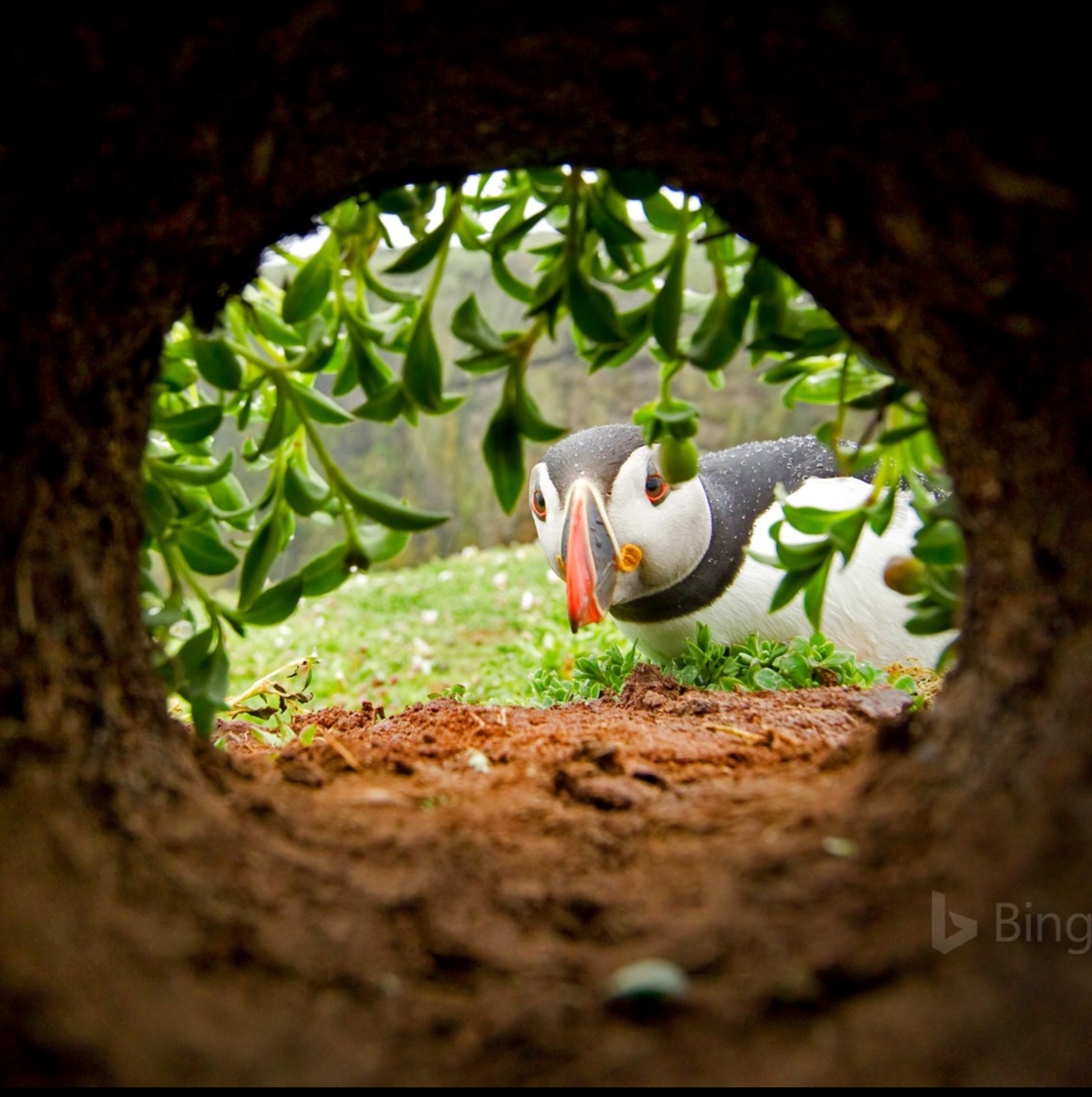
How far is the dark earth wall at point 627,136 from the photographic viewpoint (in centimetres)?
65

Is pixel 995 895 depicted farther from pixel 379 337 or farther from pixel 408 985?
pixel 379 337

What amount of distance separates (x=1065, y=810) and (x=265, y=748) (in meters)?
1.15

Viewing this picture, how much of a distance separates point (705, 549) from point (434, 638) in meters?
2.46

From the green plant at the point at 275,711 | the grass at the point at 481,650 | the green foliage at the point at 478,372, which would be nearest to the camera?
the green foliage at the point at 478,372

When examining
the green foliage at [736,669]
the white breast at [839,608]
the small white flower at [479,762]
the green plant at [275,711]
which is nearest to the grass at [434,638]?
the green foliage at [736,669]

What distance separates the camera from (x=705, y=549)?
2.35 m

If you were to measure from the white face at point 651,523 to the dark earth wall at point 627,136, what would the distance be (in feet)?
4.80

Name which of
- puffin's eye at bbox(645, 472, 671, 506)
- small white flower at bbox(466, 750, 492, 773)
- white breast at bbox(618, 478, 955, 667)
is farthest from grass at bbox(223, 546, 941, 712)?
small white flower at bbox(466, 750, 492, 773)

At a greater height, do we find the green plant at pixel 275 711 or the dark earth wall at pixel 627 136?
the dark earth wall at pixel 627 136

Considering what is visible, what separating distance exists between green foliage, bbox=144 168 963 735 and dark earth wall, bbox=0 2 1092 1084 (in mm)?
143

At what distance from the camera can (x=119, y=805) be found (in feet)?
2.23

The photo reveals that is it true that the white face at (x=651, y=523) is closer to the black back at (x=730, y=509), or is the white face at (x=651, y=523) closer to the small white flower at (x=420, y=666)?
the black back at (x=730, y=509)

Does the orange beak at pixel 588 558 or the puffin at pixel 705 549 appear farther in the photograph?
the puffin at pixel 705 549

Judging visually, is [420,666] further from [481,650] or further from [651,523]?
[651,523]
